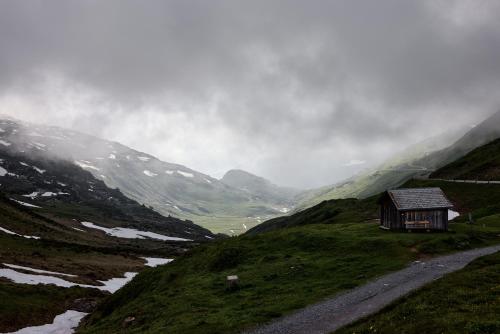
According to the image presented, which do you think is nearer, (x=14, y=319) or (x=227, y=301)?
(x=227, y=301)

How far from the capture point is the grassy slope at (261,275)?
112 ft

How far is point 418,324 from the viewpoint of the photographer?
2094cm

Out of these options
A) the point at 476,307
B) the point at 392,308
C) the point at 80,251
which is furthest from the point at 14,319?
the point at 80,251

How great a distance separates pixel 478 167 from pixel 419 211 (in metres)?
107

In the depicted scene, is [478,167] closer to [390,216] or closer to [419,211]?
[390,216]

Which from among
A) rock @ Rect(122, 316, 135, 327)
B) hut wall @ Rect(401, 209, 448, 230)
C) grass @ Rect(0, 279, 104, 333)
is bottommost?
grass @ Rect(0, 279, 104, 333)

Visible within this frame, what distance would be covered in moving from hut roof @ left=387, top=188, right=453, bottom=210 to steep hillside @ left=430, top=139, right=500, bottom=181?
239ft

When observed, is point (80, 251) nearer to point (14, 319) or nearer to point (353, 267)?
point (14, 319)

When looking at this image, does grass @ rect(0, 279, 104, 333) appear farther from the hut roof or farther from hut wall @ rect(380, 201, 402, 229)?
the hut roof

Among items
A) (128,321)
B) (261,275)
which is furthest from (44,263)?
(261,275)

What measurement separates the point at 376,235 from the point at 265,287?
23.9 metres

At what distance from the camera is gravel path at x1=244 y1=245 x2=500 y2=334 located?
1088 inches

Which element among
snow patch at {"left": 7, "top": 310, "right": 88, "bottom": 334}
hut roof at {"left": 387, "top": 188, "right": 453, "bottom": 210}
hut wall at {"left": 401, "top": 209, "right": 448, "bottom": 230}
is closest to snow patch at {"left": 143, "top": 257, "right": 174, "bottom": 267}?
snow patch at {"left": 7, "top": 310, "right": 88, "bottom": 334}

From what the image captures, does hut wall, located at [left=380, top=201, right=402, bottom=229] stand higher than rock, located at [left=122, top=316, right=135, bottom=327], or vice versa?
hut wall, located at [left=380, top=201, right=402, bottom=229]
